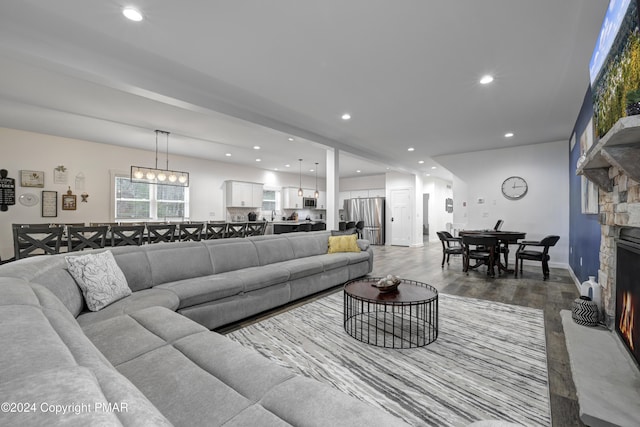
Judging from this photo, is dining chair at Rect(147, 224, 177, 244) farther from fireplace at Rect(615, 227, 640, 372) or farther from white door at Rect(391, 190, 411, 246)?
white door at Rect(391, 190, 411, 246)

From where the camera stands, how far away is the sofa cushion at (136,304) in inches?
79.0

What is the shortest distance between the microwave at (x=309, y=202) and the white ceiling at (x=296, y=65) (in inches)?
226

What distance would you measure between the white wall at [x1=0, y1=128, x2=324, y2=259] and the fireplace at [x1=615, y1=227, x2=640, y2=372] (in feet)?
26.7

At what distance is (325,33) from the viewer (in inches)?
98.1

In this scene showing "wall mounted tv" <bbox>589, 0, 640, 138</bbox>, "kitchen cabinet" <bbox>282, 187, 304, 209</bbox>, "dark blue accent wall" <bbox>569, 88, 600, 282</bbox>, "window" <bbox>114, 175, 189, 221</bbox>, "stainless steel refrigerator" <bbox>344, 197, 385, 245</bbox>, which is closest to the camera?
"wall mounted tv" <bbox>589, 0, 640, 138</bbox>

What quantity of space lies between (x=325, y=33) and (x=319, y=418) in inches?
110

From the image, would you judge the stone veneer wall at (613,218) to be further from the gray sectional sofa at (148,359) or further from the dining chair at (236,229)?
the dining chair at (236,229)

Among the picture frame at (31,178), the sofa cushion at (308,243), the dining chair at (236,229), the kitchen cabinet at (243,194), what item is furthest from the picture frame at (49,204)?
the sofa cushion at (308,243)

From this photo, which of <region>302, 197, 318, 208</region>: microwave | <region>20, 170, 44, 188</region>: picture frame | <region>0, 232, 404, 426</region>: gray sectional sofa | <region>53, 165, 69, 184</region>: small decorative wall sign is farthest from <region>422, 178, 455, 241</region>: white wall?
<region>20, 170, 44, 188</region>: picture frame

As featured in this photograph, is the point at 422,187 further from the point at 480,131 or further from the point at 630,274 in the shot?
the point at 630,274

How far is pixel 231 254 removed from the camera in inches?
140

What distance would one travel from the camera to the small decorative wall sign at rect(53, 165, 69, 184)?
18.3ft

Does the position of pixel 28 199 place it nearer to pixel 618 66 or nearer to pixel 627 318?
pixel 618 66

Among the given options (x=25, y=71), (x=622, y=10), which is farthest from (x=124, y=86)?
(x=622, y=10)
